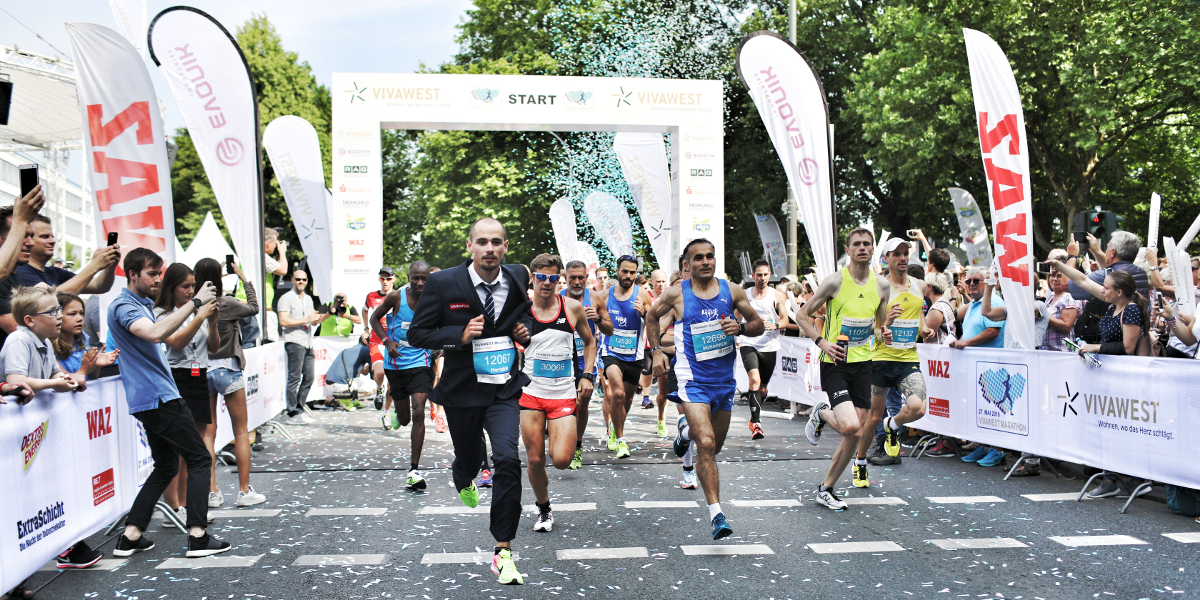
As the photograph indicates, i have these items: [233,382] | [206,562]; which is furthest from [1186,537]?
[233,382]

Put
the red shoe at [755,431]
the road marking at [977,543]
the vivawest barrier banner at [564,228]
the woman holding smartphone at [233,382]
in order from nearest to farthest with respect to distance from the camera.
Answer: the road marking at [977,543]
the woman holding smartphone at [233,382]
the red shoe at [755,431]
the vivawest barrier banner at [564,228]

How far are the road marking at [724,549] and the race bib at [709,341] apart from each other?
1.35 meters

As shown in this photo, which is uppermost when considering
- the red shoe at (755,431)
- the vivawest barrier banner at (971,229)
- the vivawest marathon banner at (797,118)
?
the vivawest marathon banner at (797,118)

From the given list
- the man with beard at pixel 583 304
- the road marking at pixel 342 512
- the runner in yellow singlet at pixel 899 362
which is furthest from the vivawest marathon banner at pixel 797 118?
the road marking at pixel 342 512

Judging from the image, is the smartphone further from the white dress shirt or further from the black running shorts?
the black running shorts

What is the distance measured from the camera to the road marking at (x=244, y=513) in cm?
723

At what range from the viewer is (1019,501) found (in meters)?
7.51

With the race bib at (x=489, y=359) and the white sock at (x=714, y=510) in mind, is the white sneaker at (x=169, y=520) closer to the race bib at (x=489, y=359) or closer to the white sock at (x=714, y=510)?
the race bib at (x=489, y=359)

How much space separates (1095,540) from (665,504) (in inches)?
116

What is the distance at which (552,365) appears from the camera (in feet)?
22.7

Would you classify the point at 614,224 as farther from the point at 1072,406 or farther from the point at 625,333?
the point at 1072,406

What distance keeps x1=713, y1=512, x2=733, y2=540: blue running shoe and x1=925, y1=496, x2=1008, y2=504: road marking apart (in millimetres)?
2261

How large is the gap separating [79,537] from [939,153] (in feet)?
78.3

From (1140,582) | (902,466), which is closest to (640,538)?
(1140,582)
